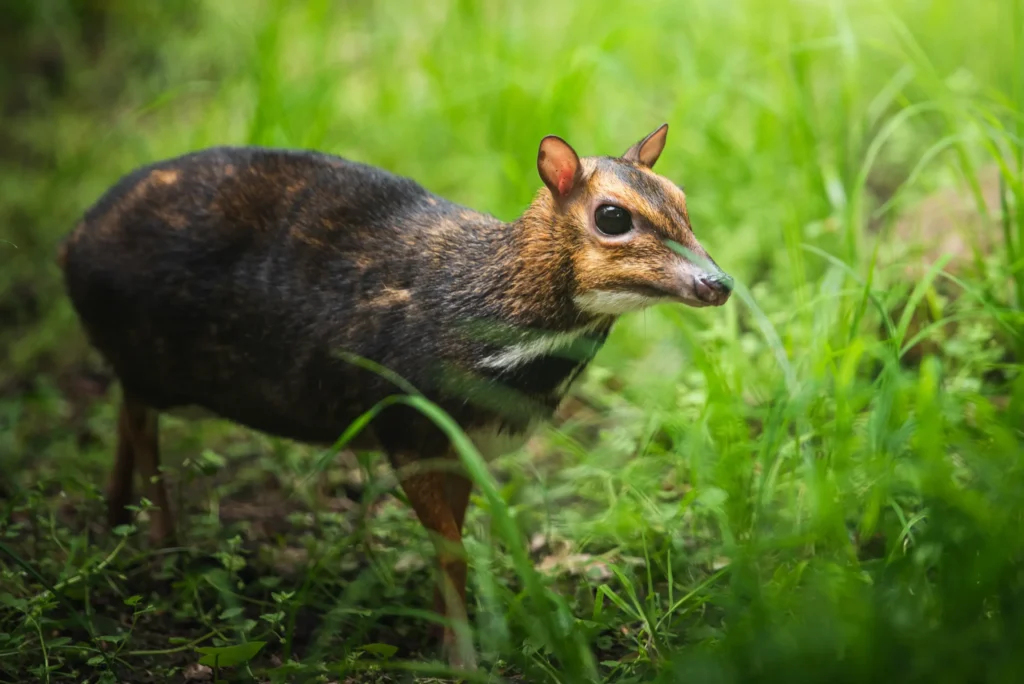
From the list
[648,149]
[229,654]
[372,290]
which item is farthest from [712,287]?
[229,654]

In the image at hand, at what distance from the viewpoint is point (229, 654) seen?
3180 mm

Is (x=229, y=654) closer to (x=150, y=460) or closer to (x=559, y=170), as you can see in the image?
(x=150, y=460)

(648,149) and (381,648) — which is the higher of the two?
(648,149)

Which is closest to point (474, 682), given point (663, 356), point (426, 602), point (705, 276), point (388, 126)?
point (426, 602)

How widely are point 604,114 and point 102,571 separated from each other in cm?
336

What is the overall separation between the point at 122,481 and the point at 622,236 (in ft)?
7.41

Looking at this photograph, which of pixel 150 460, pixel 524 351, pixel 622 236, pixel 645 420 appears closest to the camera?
pixel 622 236

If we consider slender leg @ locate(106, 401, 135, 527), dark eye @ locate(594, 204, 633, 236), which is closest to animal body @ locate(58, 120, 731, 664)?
dark eye @ locate(594, 204, 633, 236)

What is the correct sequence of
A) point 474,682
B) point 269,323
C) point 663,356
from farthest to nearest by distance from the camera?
point 663,356 → point 269,323 → point 474,682

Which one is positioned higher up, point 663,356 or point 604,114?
point 604,114

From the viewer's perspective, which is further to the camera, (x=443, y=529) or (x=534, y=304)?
(x=443, y=529)

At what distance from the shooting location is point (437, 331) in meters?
3.43

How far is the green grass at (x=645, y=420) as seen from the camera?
9.59 feet

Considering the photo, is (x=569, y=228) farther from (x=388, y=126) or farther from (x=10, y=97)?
(x=10, y=97)
